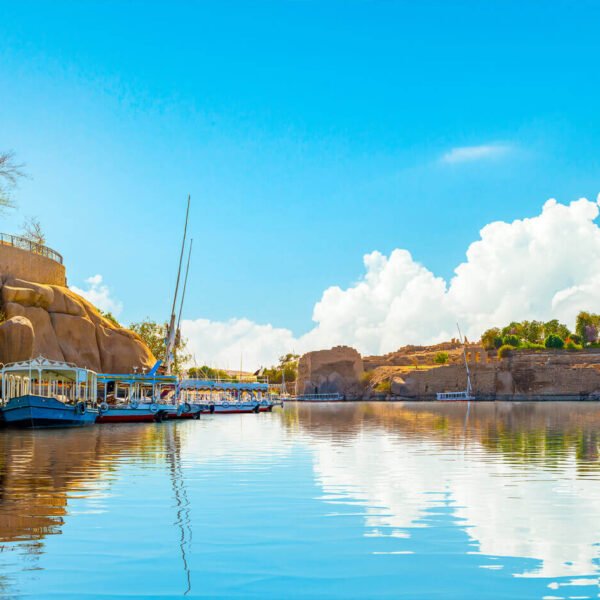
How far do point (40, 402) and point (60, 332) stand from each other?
21598 mm

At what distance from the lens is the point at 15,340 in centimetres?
5769

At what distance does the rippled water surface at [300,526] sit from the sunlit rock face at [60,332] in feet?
100.0

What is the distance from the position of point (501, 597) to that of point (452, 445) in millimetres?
26843

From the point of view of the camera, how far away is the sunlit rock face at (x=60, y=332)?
Result: 58344 millimetres

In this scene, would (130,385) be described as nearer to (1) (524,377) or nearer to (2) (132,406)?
(2) (132,406)

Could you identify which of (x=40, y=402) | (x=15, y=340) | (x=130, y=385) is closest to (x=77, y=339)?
(x=130, y=385)

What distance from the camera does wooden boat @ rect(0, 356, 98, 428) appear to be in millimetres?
48125

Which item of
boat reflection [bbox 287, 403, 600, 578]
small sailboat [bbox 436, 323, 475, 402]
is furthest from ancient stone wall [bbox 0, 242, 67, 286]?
small sailboat [bbox 436, 323, 475, 402]

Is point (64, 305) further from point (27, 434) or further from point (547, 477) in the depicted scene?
point (547, 477)

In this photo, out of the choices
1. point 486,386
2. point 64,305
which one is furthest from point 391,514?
point 486,386

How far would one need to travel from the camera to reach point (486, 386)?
7313 inches

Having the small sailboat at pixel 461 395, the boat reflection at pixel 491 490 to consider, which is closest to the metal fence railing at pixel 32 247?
the boat reflection at pixel 491 490

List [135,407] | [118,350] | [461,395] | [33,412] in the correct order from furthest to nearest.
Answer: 1. [461,395]
2. [118,350]
3. [135,407]
4. [33,412]

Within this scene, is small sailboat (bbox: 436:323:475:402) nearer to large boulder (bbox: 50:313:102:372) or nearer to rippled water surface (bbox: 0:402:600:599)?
large boulder (bbox: 50:313:102:372)
